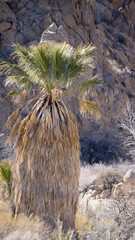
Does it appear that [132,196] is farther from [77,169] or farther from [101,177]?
[101,177]

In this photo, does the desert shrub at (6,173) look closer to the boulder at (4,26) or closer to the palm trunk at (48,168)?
the palm trunk at (48,168)

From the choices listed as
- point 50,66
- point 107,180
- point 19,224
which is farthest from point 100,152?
point 19,224

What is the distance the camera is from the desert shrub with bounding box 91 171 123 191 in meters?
11.1

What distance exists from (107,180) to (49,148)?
17.1 feet

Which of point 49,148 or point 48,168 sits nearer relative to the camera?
point 48,168

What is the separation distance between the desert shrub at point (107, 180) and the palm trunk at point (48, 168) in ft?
13.2

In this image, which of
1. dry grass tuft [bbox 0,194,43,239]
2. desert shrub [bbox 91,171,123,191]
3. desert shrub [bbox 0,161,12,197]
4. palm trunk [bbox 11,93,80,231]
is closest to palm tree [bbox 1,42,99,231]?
palm trunk [bbox 11,93,80,231]

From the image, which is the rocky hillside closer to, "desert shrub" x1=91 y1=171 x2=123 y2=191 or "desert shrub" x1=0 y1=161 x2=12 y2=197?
"desert shrub" x1=91 y1=171 x2=123 y2=191

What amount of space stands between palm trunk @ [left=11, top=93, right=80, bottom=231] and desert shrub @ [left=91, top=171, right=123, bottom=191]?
13.2 ft

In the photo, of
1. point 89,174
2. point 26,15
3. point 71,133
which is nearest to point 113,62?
point 26,15

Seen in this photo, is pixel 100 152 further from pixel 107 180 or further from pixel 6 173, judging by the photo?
pixel 6 173

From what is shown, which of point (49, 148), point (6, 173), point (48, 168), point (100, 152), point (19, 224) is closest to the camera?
point (19, 224)

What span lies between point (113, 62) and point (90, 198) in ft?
64.8

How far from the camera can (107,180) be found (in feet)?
37.1
